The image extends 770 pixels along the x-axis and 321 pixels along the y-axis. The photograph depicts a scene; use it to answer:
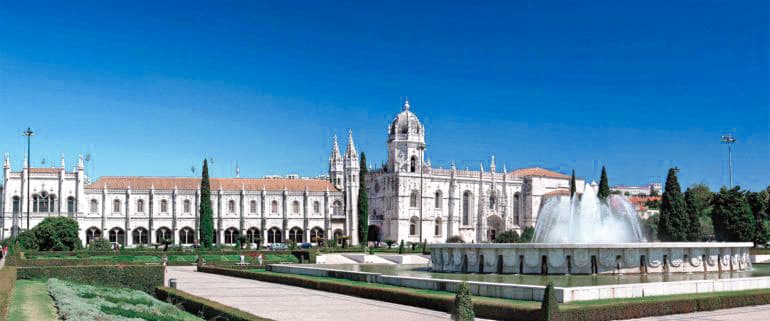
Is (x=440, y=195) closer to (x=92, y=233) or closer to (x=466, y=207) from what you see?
(x=466, y=207)

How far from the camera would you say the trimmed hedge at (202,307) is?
16.3 metres

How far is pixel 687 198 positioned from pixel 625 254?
115 feet


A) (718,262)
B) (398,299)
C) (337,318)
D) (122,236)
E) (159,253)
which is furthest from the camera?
(122,236)

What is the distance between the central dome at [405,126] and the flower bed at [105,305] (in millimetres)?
58881

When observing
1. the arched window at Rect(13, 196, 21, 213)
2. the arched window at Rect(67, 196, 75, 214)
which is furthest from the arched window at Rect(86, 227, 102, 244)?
the arched window at Rect(13, 196, 21, 213)

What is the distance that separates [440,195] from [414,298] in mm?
61941

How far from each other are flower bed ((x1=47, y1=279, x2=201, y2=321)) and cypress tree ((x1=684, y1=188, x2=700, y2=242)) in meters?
46.2

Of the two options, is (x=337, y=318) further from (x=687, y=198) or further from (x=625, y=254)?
(x=687, y=198)

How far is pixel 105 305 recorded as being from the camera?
670 inches

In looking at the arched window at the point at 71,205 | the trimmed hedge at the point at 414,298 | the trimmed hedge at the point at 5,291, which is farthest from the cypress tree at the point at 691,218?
the arched window at the point at 71,205

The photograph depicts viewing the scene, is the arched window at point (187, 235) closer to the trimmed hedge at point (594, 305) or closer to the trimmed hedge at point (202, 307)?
the trimmed hedge at point (202, 307)

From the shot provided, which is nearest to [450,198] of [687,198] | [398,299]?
[687,198]

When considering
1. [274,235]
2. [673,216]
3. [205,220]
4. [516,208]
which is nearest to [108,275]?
[205,220]

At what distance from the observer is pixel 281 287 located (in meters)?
27.3
